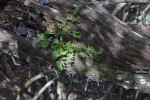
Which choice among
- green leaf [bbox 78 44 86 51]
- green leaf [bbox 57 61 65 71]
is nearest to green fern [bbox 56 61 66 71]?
green leaf [bbox 57 61 65 71]

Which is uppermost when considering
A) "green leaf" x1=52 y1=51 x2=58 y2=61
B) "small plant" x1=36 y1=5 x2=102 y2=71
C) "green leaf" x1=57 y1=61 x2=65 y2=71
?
"small plant" x1=36 y1=5 x2=102 y2=71

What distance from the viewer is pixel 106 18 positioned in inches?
96.3

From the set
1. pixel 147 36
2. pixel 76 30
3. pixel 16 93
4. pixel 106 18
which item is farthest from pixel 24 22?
pixel 16 93

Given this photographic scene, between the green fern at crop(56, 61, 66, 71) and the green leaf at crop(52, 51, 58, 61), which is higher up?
the green leaf at crop(52, 51, 58, 61)

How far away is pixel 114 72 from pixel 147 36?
2.85ft

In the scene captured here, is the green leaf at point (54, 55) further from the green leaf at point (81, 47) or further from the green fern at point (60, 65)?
the green leaf at point (81, 47)

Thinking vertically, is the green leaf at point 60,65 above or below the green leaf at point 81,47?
below

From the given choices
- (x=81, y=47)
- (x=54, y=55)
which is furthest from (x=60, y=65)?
(x=81, y=47)

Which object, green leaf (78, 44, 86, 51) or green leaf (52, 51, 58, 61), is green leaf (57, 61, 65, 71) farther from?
green leaf (78, 44, 86, 51)

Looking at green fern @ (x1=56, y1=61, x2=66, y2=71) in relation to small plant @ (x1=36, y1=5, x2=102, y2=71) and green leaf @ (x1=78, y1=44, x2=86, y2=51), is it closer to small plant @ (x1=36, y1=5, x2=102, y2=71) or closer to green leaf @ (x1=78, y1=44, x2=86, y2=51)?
small plant @ (x1=36, y1=5, x2=102, y2=71)

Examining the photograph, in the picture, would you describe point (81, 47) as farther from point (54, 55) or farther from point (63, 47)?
point (54, 55)

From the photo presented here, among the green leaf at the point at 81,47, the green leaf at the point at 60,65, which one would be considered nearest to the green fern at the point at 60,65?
the green leaf at the point at 60,65

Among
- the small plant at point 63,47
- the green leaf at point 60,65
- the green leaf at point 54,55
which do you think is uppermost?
the small plant at point 63,47

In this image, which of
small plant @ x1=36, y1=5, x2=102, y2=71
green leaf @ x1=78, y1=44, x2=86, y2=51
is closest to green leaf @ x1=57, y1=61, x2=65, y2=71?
small plant @ x1=36, y1=5, x2=102, y2=71
